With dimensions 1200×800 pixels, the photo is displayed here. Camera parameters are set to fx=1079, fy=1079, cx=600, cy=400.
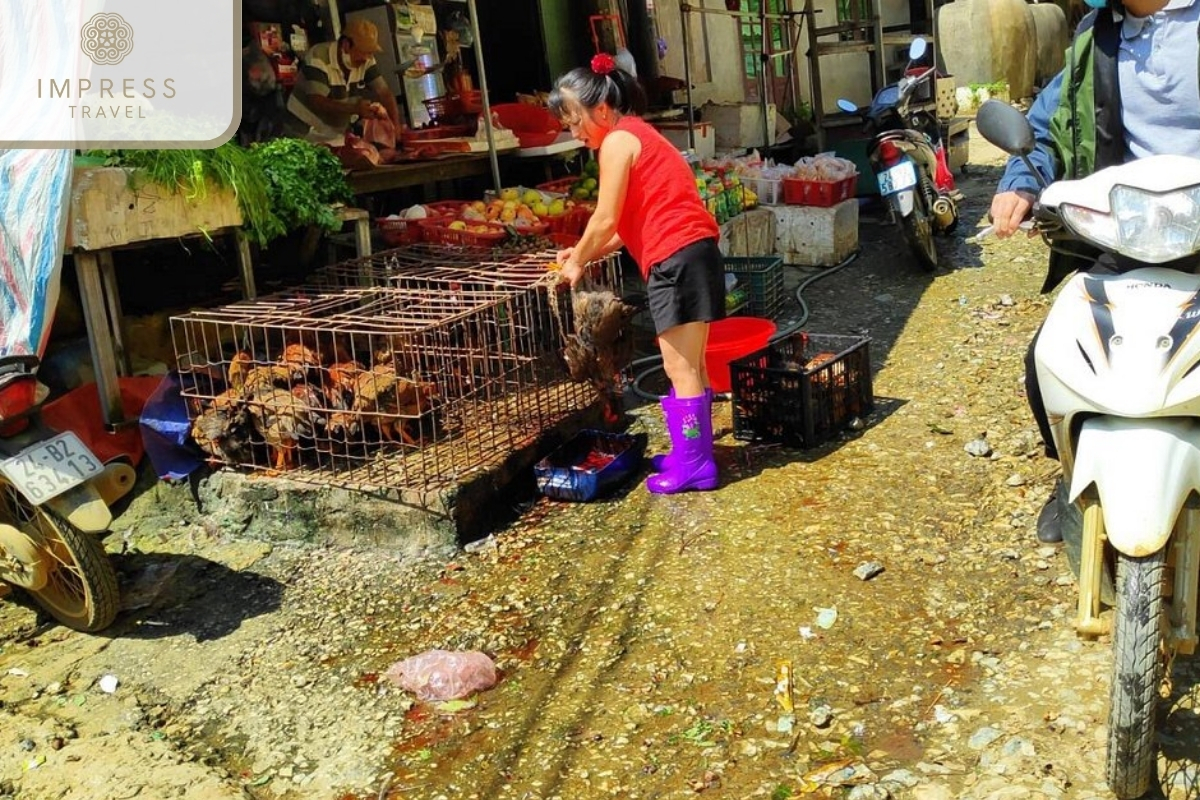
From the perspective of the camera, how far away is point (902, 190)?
844 centimetres

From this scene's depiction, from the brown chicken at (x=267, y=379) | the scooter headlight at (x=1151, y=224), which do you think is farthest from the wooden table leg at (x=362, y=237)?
the scooter headlight at (x=1151, y=224)

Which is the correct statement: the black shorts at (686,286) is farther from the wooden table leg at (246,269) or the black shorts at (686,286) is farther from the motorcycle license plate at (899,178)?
the motorcycle license plate at (899,178)

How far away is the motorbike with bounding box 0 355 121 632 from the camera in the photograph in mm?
4184

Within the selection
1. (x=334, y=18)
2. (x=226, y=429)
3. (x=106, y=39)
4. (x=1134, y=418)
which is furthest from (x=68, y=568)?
(x=334, y=18)

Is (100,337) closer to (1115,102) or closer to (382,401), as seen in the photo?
(382,401)

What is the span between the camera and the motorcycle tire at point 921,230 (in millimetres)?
8680

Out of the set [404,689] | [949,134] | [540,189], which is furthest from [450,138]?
[949,134]

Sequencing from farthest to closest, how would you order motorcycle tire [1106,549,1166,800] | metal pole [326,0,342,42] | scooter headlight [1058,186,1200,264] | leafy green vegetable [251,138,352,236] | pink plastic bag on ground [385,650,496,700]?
1. metal pole [326,0,342,42]
2. leafy green vegetable [251,138,352,236]
3. pink plastic bag on ground [385,650,496,700]
4. scooter headlight [1058,186,1200,264]
5. motorcycle tire [1106,549,1166,800]

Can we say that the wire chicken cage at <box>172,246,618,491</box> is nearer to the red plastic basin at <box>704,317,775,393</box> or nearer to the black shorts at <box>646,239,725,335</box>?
the black shorts at <box>646,239,725,335</box>

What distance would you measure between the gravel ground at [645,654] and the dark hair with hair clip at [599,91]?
1850 mm

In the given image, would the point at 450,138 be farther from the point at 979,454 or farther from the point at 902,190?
the point at 979,454

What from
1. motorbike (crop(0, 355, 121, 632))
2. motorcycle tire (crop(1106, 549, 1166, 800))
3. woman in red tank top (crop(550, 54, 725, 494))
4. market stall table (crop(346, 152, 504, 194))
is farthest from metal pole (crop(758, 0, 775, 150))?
motorcycle tire (crop(1106, 549, 1166, 800))

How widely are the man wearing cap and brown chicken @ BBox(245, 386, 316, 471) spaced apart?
9.37ft

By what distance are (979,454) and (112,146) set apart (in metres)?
4.46
